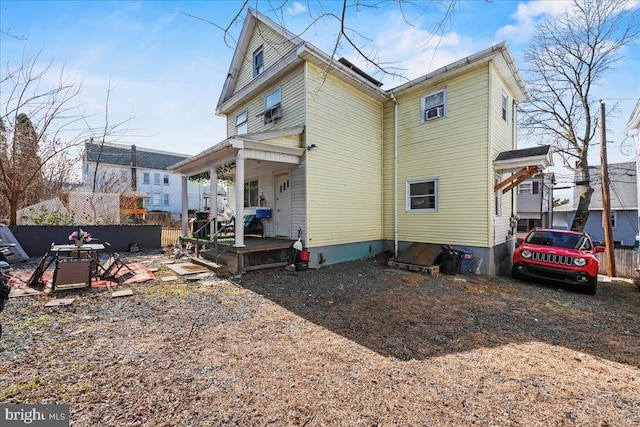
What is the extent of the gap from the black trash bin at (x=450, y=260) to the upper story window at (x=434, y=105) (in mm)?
4552

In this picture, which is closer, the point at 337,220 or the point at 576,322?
the point at 576,322

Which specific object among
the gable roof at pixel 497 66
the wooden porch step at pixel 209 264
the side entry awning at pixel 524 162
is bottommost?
the wooden porch step at pixel 209 264

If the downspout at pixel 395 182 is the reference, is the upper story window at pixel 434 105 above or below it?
above

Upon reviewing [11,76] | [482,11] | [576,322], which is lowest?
[576,322]

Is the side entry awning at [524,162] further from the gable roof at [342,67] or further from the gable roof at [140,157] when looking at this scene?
the gable roof at [140,157]

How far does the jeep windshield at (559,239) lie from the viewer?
7258 millimetres

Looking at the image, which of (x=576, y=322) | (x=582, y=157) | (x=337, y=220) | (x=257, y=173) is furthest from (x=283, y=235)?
(x=582, y=157)

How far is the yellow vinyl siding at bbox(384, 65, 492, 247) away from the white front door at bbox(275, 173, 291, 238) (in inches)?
162

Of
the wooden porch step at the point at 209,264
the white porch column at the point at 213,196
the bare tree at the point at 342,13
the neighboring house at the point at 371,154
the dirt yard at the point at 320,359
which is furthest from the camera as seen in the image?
the neighboring house at the point at 371,154

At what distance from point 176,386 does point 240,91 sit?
10598 mm

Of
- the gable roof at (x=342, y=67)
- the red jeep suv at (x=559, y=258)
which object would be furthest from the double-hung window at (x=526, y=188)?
the red jeep suv at (x=559, y=258)

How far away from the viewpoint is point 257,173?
10.5m

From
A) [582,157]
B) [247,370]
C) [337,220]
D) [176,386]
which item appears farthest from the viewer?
[582,157]

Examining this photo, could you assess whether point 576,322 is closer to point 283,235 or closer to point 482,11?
point 482,11
